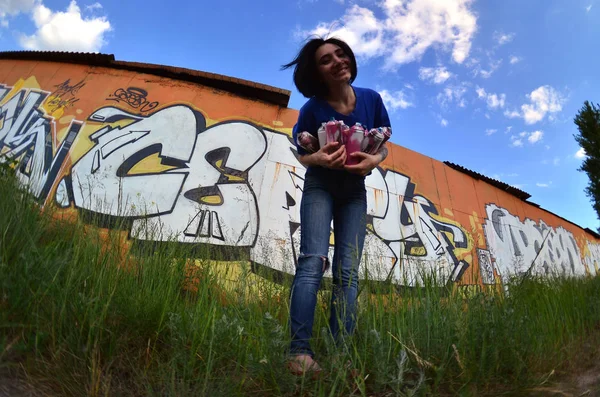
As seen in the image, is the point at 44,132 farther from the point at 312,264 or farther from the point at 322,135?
the point at 312,264

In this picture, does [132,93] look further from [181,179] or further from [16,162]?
[16,162]

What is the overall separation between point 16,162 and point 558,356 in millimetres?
3961

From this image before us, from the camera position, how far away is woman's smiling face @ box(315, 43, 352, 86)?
1955 mm

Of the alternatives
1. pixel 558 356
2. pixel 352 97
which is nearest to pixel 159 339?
pixel 352 97

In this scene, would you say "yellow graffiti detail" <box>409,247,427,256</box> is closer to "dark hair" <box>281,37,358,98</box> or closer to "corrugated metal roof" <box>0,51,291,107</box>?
"corrugated metal roof" <box>0,51,291,107</box>

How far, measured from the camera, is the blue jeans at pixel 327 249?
63.3 inches

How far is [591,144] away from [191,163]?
1709 cm

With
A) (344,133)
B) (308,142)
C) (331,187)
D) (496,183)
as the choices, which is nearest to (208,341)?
(331,187)

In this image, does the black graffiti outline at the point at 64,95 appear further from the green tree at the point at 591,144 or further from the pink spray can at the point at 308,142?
the green tree at the point at 591,144

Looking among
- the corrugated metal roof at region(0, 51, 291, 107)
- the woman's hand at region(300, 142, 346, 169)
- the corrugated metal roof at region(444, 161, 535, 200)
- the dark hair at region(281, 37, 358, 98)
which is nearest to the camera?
the woman's hand at region(300, 142, 346, 169)

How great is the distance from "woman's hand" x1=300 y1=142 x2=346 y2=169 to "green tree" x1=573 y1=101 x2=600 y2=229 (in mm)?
17715

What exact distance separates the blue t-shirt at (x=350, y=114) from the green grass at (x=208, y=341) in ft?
3.05

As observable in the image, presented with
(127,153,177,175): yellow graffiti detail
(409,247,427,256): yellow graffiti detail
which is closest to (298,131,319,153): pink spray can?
(127,153,177,175): yellow graffiti detail

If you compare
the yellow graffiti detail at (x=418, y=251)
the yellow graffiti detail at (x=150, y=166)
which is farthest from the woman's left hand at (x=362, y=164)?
the yellow graffiti detail at (x=418, y=251)
